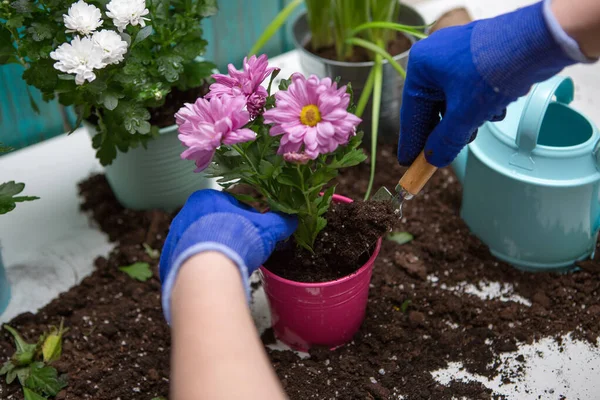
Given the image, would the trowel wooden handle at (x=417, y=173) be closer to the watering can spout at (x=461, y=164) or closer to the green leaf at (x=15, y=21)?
the watering can spout at (x=461, y=164)

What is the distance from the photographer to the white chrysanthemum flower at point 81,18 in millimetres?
1001

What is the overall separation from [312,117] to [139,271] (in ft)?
2.09

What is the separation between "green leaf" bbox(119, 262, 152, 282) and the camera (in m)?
1.29

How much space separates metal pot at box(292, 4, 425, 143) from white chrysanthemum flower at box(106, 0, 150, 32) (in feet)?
1.71

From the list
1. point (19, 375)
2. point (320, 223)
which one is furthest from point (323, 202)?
point (19, 375)

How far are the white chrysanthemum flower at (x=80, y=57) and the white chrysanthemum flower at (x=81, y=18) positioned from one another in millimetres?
19

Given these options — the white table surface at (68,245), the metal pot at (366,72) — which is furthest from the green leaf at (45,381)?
the metal pot at (366,72)

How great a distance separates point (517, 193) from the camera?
1.18m

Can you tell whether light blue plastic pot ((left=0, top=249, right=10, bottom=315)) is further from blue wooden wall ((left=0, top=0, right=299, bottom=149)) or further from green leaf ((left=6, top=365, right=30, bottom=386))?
blue wooden wall ((left=0, top=0, right=299, bottom=149))

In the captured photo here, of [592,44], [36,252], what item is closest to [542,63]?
[592,44]

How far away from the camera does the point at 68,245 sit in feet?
4.60

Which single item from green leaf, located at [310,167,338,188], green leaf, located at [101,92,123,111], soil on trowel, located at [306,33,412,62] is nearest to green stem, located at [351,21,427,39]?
soil on trowel, located at [306,33,412,62]

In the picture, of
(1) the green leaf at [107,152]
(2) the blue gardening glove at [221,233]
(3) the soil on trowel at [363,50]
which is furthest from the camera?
(3) the soil on trowel at [363,50]

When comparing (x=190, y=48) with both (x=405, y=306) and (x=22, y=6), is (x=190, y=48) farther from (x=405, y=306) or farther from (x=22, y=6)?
(x=405, y=306)
